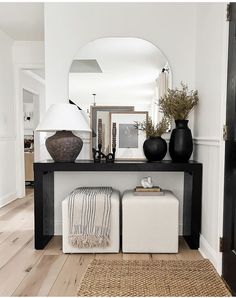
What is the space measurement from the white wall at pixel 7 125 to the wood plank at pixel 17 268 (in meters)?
1.73

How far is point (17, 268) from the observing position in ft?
6.53

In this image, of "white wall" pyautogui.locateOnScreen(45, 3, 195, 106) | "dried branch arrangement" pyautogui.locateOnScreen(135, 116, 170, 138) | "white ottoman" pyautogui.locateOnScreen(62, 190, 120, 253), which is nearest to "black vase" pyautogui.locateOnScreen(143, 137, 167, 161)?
"dried branch arrangement" pyautogui.locateOnScreen(135, 116, 170, 138)

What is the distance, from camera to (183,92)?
249 cm

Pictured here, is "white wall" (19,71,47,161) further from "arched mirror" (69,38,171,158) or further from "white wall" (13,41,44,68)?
"arched mirror" (69,38,171,158)

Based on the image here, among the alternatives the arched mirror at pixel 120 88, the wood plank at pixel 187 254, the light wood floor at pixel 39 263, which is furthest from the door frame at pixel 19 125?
the wood plank at pixel 187 254

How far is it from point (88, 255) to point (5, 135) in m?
2.43

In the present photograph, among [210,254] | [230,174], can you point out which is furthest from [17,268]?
[230,174]

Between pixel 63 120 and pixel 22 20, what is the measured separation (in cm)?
186

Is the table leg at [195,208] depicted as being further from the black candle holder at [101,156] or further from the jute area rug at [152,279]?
the black candle holder at [101,156]

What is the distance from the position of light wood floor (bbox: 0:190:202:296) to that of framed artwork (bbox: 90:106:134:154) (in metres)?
1.02

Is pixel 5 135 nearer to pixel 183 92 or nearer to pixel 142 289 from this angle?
pixel 183 92

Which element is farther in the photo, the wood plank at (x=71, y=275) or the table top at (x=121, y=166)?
the table top at (x=121, y=166)

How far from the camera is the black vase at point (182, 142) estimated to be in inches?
94.4

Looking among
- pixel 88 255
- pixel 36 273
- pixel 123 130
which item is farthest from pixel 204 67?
pixel 36 273
